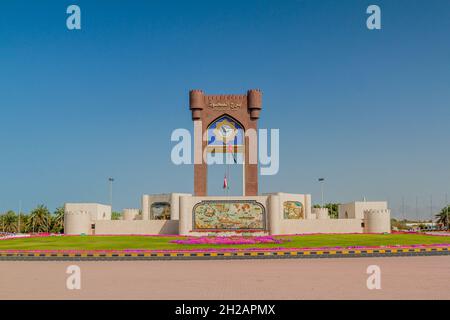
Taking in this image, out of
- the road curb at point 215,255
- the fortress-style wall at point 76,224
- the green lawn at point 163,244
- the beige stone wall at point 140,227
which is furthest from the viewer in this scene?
the fortress-style wall at point 76,224

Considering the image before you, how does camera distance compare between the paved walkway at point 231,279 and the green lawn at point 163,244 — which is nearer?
the paved walkway at point 231,279

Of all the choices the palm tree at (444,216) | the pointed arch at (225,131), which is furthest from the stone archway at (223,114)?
the palm tree at (444,216)

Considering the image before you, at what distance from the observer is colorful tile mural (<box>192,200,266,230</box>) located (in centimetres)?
5169

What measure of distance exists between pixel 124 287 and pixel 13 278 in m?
5.78

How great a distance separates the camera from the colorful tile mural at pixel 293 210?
71.4m

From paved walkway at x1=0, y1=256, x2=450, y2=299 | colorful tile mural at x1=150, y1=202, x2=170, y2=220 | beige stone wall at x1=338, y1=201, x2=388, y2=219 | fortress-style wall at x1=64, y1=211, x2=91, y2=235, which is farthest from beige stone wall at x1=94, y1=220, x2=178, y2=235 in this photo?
beige stone wall at x1=338, y1=201, x2=388, y2=219

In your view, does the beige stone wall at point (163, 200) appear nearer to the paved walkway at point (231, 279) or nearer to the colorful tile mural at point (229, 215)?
the colorful tile mural at point (229, 215)

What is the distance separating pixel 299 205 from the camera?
73.8m

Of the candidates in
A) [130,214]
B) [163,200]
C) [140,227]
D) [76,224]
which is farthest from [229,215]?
[130,214]

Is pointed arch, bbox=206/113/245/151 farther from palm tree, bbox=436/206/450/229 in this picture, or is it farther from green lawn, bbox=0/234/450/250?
palm tree, bbox=436/206/450/229

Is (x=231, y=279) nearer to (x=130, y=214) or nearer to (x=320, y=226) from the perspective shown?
(x=320, y=226)

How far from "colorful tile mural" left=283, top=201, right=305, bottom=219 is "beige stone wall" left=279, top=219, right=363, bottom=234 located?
14028mm

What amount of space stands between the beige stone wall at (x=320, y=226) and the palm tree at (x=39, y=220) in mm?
52678
